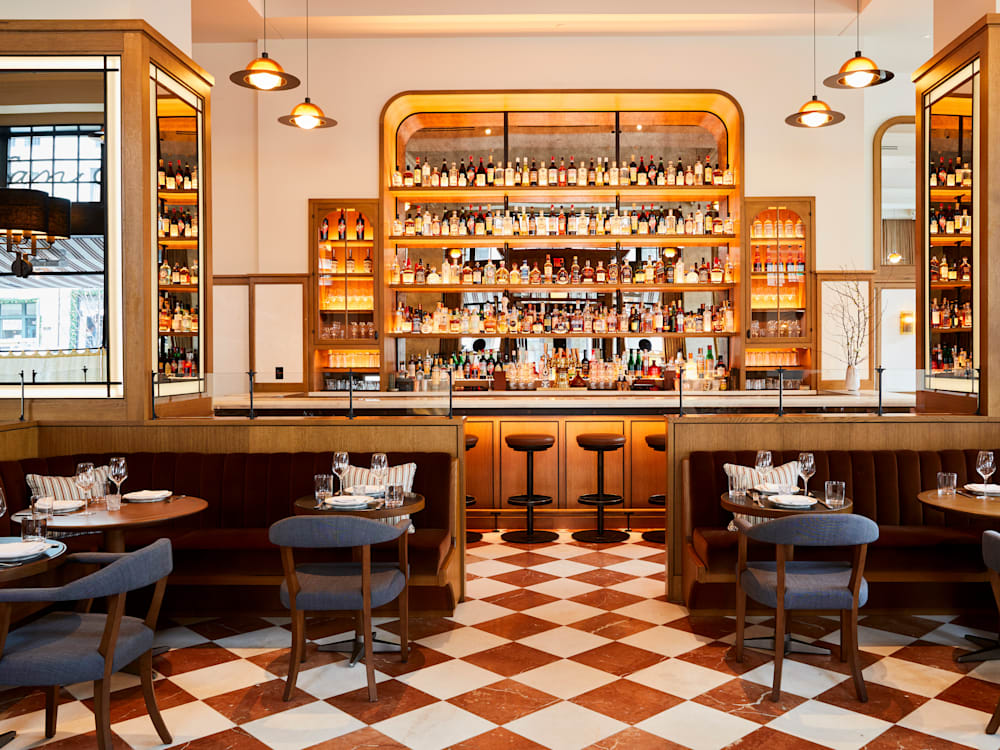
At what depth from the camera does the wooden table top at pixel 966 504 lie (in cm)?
384

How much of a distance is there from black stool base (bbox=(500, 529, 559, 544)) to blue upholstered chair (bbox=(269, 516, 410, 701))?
2629 mm

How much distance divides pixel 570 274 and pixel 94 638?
6.13m

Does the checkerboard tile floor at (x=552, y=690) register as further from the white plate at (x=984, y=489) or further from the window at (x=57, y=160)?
the window at (x=57, y=160)

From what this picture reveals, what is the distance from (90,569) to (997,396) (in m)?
5.54

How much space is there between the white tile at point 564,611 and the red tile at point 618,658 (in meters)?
0.45

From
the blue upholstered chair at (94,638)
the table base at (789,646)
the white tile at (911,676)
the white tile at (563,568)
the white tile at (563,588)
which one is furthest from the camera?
the white tile at (563,568)

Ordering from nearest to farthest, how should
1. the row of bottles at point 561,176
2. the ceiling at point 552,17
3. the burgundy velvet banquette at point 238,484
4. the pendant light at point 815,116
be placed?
the burgundy velvet banquette at point 238,484, the pendant light at point 815,116, the ceiling at point 552,17, the row of bottles at point 561,176

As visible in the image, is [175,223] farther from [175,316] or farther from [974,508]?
[974,508]

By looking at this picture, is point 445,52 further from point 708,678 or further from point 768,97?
point 708,678

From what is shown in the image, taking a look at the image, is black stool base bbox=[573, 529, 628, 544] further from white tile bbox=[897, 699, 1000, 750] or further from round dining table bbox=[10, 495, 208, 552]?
round dining table bbox=[10, 495, 208, 552]

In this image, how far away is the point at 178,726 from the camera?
132 inches

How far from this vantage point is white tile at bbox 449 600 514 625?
470 centimetres

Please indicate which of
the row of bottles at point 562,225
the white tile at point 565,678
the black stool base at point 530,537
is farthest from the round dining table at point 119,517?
the row of bottles at point 562,225

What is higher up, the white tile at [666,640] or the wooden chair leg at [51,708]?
the wooden chair leg at [51,708]
